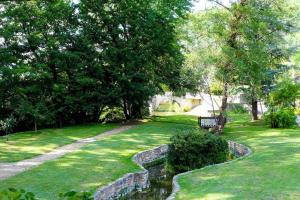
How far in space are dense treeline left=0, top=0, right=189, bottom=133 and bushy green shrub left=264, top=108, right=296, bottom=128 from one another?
7.09 metres

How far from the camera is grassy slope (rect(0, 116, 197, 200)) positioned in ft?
32.0

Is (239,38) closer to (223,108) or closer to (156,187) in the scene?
(223,108)

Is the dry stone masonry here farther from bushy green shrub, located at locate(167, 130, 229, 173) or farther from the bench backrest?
the bench backrest

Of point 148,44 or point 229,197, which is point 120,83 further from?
point 229,197

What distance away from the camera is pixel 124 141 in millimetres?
18500

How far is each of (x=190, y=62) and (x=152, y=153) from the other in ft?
22.2

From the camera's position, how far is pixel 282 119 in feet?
79.0

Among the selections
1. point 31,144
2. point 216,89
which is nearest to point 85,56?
point 216,89

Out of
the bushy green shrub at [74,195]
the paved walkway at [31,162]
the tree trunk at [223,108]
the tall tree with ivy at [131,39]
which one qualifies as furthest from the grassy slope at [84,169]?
the tall tree with ivy at [131,39]

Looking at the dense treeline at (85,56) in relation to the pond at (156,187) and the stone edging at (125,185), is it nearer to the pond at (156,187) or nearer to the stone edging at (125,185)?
the pond at (156,187)

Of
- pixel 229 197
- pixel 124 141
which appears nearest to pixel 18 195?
pixel 229 197

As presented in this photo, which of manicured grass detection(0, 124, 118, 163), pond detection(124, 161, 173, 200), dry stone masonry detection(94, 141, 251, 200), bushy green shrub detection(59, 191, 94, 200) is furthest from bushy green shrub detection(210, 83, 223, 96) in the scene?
bushy green shrub detection(59, 191, 94, 200)

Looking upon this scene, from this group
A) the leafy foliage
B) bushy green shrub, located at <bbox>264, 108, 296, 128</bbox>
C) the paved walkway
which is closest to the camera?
the paved walkway

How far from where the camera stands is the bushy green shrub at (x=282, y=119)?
24047 millimetres
